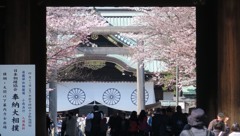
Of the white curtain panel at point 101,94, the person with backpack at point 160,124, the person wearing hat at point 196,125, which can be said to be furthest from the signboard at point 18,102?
the white curtain panel at point 101,94

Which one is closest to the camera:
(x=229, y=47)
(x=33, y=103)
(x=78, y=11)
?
(x=33, y=103)

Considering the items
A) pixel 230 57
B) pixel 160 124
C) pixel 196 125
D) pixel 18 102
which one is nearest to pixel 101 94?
pixel 160 124

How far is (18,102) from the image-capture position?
459 inches

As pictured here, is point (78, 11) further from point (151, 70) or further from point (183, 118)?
point (183, 118)

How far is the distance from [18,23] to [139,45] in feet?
56.0

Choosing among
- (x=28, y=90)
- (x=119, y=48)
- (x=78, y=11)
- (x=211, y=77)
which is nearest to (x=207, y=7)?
(x=211, y=77)

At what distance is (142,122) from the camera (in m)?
19.3

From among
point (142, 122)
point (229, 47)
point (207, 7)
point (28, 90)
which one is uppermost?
point (207, 7)

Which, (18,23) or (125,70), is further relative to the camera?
(125,70)

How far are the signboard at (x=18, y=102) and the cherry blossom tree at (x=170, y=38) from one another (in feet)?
46.7

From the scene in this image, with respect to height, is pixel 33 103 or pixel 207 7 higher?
pixel 207 7

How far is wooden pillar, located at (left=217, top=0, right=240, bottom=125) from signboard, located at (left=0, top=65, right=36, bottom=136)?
17.5 feet

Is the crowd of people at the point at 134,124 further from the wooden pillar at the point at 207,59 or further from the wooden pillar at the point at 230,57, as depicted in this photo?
the wooden pillar at the point at 230,57

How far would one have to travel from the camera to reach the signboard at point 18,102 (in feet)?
38.1
